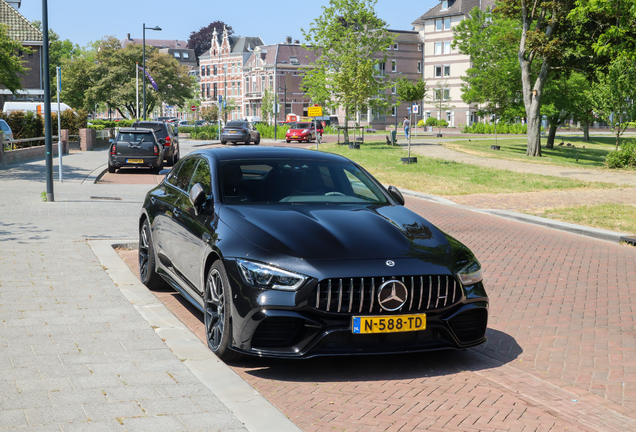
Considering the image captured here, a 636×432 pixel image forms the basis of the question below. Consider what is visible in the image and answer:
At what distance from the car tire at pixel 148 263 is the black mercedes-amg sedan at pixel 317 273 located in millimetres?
1337

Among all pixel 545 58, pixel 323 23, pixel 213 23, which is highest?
pixel 213 23

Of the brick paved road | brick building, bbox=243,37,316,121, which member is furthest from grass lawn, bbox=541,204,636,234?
brick building, bbox=243,37,316,121

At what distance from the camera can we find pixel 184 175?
680 cm

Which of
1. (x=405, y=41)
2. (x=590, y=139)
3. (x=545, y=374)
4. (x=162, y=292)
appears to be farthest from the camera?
(x=405, y=41)

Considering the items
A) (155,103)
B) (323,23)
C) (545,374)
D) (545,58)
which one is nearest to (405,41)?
(155,103)

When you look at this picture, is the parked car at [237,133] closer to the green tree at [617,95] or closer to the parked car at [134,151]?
the parked car at [134,151]

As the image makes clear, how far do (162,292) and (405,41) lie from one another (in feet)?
331

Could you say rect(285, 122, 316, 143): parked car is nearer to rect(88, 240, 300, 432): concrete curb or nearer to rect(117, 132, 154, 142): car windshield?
rect(117, 132, 154, 142): car windshield

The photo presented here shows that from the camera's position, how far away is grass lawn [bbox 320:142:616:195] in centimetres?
1992

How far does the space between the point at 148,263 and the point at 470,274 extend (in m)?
3.63

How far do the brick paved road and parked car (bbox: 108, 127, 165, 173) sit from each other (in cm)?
1829

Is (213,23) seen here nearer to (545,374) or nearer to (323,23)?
(323,23)

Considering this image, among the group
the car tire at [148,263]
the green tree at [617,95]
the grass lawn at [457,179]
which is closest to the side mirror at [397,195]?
the car tire at [148,263]

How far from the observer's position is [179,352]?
16.8 feet
